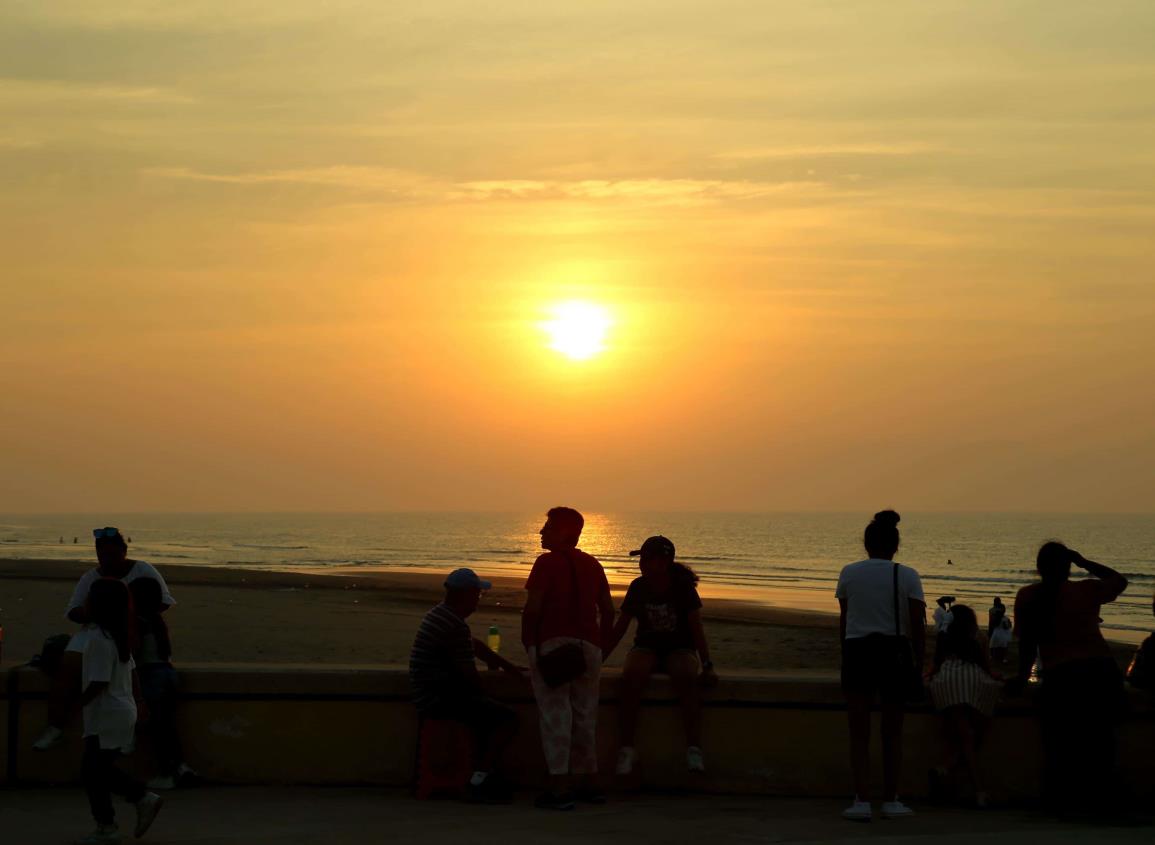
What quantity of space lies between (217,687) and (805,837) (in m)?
Result: 3.68

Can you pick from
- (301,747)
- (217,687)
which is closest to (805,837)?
(301,747)

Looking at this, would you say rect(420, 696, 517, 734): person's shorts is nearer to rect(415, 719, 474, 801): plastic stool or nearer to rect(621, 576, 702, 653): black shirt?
rect(415, 719, 474, 801): plastic stool

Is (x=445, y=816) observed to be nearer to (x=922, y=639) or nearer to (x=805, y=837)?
(x=805, y=837)

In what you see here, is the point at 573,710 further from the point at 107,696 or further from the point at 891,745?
the point at 107,696

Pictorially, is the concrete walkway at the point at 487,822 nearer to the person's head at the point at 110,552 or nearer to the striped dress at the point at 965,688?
the striped dress at the point at 965,688

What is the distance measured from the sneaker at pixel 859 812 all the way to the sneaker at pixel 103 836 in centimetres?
A: 379

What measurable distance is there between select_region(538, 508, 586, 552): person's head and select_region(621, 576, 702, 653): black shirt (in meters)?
0.55

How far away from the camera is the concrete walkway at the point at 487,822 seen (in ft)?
21.5

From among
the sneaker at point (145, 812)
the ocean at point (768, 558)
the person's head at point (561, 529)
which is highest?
the person's head at point (561, 529)

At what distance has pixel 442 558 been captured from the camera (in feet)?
343

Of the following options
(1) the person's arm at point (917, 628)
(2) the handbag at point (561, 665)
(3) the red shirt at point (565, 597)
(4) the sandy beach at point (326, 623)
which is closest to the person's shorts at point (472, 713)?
(2) the handbag at point (561, 665)

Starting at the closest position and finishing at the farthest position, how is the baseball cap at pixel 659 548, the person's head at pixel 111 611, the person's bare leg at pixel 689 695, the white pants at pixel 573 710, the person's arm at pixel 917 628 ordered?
1. the person's head at pixel 111 611
2. the person's arm at pixel 917 628
3. the white pants at pixel 573 710
4. the person's bare leg at pixel 689 695
5. the baseball cap at pixel 659 548

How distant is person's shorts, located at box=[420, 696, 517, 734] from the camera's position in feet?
25.3

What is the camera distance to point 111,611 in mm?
6684
